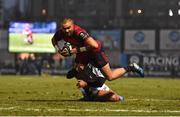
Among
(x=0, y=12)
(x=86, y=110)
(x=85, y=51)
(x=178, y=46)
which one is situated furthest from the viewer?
(x=0, y=12)

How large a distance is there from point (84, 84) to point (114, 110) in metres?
2.52

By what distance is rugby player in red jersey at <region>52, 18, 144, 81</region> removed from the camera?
1302cm

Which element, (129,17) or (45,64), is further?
(129,17)

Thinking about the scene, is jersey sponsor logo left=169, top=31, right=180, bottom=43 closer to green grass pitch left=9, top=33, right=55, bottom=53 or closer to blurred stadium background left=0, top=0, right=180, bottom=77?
blurred stadium background left=0, top=0, right=180, bottom=77

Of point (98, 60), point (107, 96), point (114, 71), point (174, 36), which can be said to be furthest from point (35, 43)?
point (98, 60)

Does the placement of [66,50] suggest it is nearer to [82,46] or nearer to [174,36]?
[82,46]

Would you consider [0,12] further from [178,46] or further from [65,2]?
[178,46]

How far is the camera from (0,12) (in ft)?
380

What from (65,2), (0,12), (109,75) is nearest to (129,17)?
(65,2)

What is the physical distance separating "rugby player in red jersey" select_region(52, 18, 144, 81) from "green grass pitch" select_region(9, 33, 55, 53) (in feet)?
187

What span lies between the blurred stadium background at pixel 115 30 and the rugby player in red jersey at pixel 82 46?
1774 inches

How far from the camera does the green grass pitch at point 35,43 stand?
70.5 metres

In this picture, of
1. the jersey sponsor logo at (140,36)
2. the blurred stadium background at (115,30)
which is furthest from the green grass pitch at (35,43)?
the jersey sponsor logo at (140,36)

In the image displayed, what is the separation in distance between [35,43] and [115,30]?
14691mm
